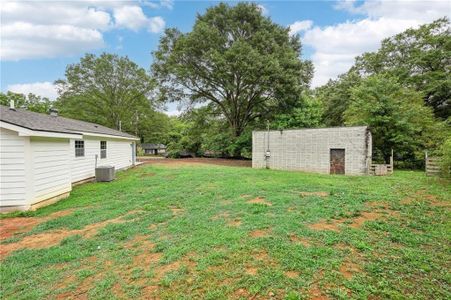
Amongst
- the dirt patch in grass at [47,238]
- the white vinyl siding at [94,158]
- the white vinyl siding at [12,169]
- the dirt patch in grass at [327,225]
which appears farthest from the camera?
the white vinyl siding at [94,158]

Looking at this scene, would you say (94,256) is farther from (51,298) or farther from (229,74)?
(229,74)

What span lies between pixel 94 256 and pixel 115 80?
29315mm

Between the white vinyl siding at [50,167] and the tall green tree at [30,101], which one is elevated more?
the tall green tree at [30,101]

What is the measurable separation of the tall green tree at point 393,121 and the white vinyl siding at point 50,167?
A: 15504 mm

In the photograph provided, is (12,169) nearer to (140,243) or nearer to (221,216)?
(140,243)

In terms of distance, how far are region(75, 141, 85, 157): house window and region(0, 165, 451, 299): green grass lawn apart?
14.8 feet

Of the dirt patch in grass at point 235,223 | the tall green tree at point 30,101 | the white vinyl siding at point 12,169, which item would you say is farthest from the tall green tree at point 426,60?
the tall green tree at point 30,101

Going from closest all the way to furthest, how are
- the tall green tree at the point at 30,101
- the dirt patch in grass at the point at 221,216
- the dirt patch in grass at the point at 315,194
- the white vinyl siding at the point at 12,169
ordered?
the dirt patch in grass at the point at 221,216
the white vinyl siding at the point at 12,169
the dirt patch in grass at the point at 315,194
the tall green tree at the point at 30,101

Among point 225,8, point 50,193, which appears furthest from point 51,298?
point 225,8

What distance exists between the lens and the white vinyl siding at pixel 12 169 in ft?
20.1

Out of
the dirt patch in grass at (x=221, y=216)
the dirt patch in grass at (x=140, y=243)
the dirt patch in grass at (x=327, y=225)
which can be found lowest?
the dirt patch in grass at (x=140, y=243)

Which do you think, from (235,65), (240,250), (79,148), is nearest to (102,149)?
(79,148)

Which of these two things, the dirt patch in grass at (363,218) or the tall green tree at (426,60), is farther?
the tall green tree at (426,60)

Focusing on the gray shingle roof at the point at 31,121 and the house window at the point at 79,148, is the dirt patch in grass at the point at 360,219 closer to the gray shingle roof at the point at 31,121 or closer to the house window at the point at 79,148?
the gray shingle roof at the point at 31,121
